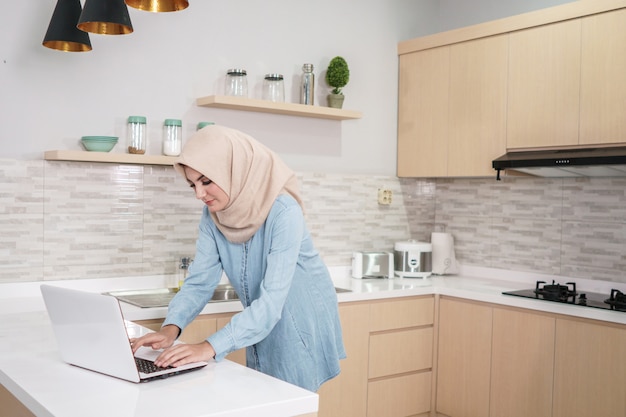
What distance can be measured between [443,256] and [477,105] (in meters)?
0.94

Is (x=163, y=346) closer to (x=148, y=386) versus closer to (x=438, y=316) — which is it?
(x=148, y=386)

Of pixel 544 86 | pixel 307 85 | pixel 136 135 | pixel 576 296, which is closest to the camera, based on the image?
pixel 136 135

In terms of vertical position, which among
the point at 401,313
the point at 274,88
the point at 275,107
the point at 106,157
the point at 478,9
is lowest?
the point at 401,313

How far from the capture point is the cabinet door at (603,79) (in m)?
3.18

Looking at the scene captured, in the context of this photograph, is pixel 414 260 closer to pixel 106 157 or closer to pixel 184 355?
pixel 106 157

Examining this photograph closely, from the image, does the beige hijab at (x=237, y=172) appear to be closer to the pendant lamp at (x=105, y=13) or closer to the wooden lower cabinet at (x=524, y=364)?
the pendant lamp at (x=105, y=13)

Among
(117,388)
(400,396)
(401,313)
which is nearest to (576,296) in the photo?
(401,313)

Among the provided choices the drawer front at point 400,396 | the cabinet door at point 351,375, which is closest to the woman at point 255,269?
the cabinet door at point 351,375

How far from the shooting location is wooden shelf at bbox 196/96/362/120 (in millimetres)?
3387

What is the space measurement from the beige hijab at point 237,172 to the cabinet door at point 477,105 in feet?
6.50

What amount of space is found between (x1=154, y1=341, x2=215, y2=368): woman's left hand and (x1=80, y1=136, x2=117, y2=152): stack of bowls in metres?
1.52

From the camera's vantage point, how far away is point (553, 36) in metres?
3.46

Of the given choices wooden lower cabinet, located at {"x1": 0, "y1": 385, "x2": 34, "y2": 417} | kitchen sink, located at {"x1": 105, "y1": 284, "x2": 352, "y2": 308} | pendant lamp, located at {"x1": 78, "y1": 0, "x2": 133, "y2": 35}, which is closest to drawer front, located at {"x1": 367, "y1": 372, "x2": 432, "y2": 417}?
kitchen sink, located at {"x1": 105, "y1": 284, "x2": 352, "y2": 308}

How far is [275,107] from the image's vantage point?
3.56 m
